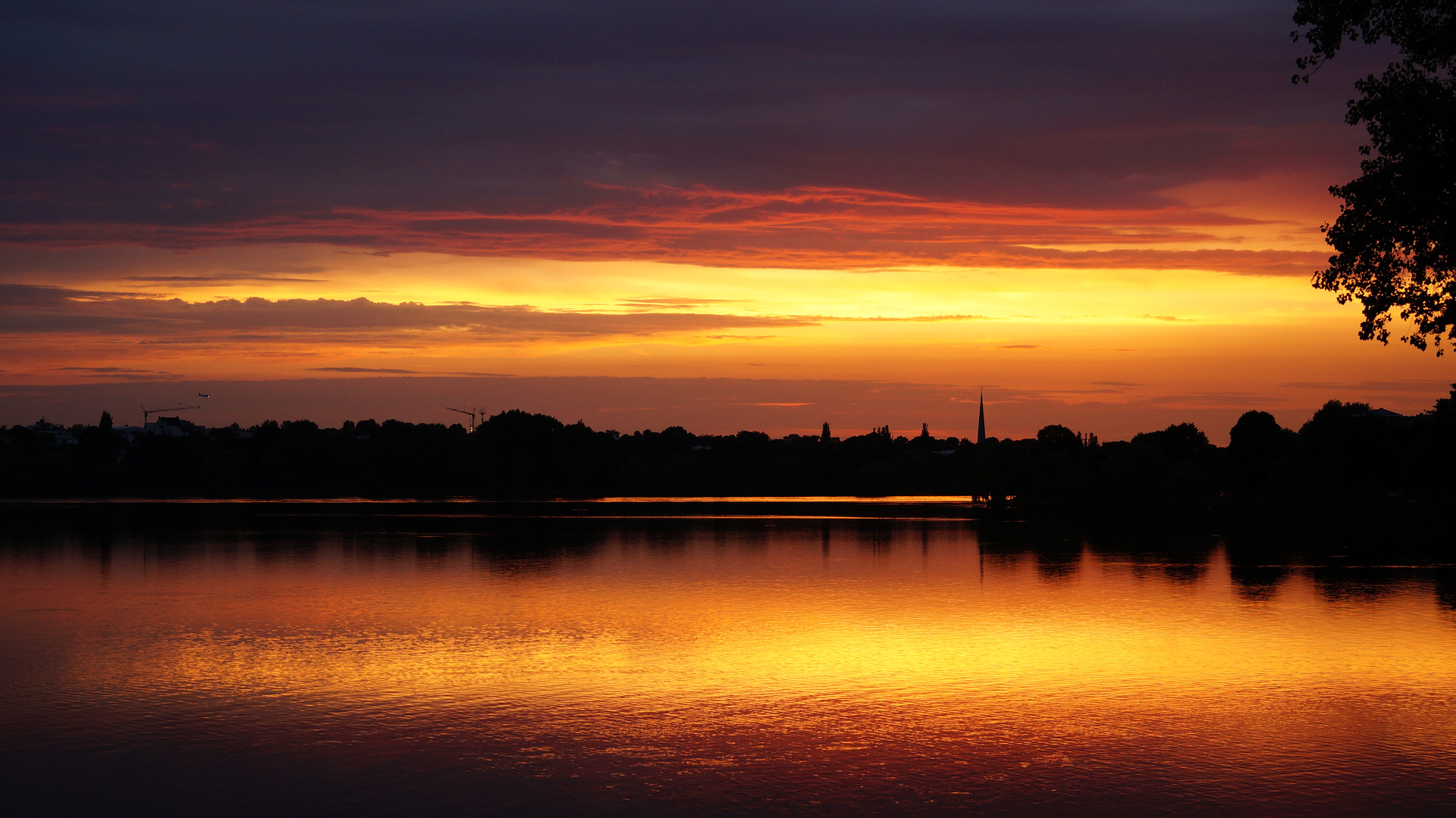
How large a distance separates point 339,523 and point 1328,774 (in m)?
95.0

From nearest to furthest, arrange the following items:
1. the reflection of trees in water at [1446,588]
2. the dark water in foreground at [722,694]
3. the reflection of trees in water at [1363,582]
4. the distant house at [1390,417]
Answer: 1. the dark water in foreground at [722,694]
2. the reflection of trees in water at [1446,588]
3. the reflection of trees in water at [1363,582]
4. the distant house at [1390,417]

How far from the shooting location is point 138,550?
230 feet

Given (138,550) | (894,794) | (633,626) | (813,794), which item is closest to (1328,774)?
(894,794)

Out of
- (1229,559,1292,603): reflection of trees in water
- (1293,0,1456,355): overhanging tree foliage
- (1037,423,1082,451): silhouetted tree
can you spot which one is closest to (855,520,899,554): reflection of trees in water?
(1229,559,1292,603): reflection of trees in water

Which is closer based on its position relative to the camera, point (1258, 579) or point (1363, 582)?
point (1363, 582)

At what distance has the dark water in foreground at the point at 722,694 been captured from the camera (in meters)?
20.9

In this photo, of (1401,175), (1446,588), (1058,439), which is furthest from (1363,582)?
(1058,439)

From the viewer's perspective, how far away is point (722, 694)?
28.8 m

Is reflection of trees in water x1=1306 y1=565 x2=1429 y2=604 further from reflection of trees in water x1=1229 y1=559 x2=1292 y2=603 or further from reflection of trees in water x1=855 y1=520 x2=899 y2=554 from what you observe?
reflection of trees in water x1=855 y1=520 x2=899 y2=554

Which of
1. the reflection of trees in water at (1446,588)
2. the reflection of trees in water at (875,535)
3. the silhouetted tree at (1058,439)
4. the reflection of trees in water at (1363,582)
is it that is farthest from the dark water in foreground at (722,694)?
the silhouetted tree at (1058,439)

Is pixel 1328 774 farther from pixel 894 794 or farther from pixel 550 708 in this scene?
pixel 550 708

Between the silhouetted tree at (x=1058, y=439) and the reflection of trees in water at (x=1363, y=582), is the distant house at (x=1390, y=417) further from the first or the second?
the reflection of trees in water at (x=1363, y=582)

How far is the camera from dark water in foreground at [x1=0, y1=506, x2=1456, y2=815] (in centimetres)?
2088

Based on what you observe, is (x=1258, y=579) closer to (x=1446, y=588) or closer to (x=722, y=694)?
(x=1446, y=588)
